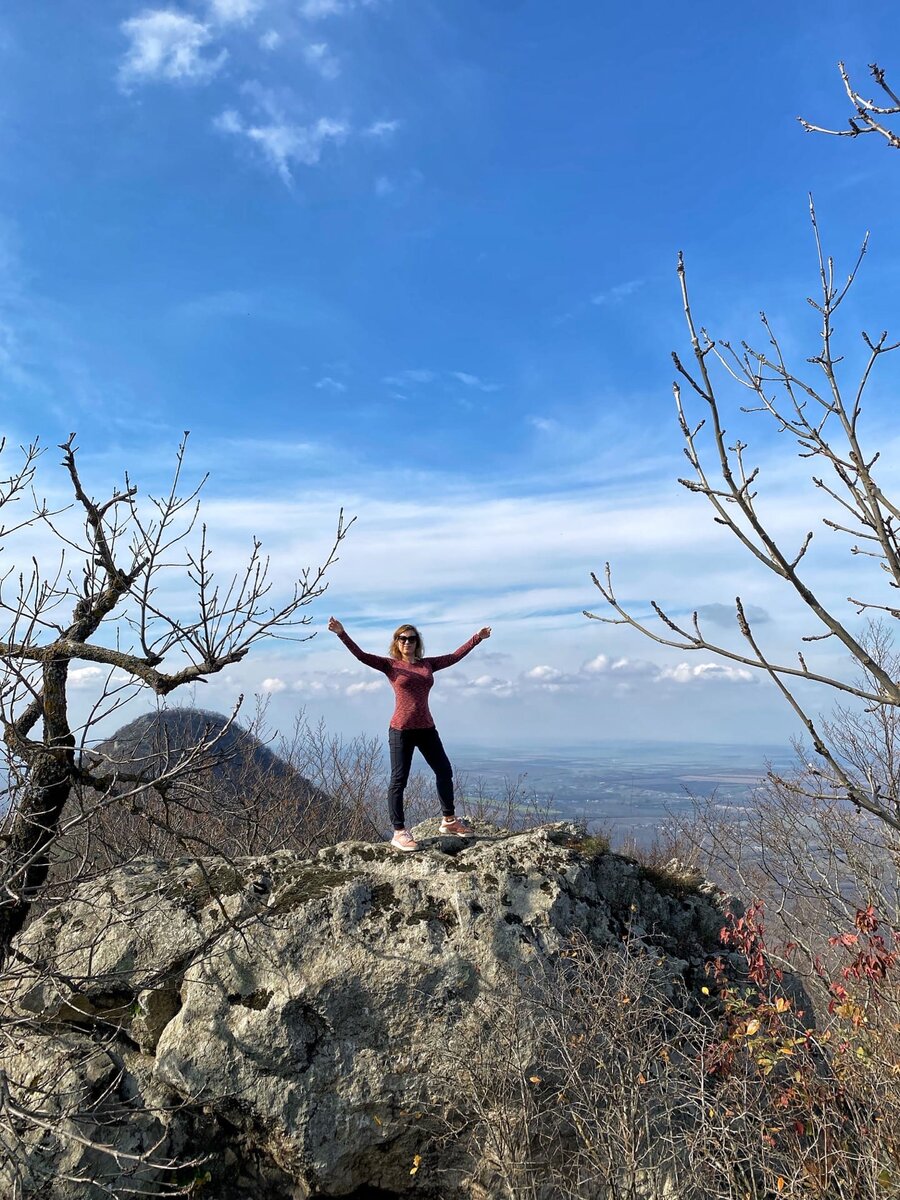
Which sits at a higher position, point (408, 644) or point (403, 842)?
point (408, 644)

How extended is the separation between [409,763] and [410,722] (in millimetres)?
406

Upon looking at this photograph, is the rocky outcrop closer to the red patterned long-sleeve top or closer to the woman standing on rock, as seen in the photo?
the woman standing on rock

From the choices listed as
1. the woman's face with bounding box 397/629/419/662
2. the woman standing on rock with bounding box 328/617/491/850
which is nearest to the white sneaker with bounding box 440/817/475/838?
the woman standing on rock with bounding box 328/617/491/850

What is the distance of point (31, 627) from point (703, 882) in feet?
22.9

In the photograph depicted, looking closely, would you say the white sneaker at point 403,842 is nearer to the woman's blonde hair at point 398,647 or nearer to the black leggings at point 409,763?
the black leggings at point 409,763

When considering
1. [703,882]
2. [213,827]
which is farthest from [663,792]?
[703,882]

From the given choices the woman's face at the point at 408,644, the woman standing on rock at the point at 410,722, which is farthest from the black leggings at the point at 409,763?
the woman's face at the point at 408,644

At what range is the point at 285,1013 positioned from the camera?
5.68 metres

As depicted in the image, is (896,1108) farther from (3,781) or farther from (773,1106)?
(3,781)

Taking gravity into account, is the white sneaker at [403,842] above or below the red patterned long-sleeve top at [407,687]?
below

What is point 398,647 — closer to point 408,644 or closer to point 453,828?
point 408,644

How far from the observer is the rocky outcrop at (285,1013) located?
543 cm

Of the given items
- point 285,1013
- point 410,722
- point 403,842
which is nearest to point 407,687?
point 410,722

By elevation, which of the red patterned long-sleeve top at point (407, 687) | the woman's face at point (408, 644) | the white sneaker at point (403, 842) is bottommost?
the white sneaker at point (403, 842)
